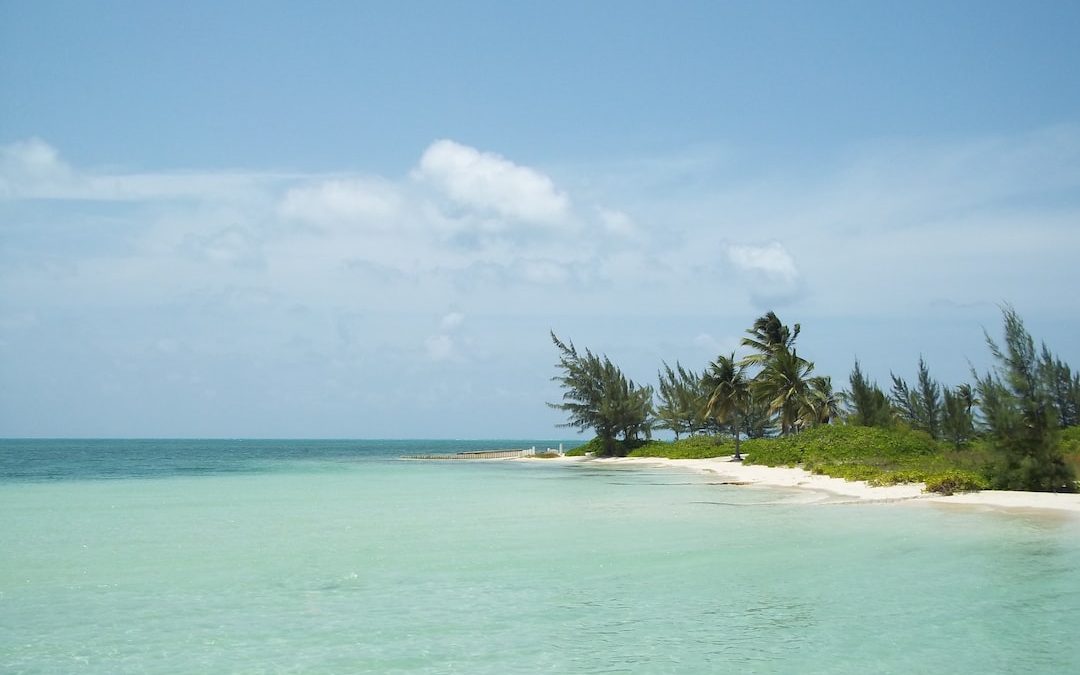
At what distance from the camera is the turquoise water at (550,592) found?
317 inches

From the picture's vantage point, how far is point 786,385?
46875 millimetres

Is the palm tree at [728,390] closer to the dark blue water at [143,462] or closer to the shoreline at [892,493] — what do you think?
the shoreline at [892,493]

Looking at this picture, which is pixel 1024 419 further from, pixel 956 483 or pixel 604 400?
pixel 604 400

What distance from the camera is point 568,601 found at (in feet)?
34.1

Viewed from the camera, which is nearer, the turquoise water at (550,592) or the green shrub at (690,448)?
the turquoise water at (550,592)

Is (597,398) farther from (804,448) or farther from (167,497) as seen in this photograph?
(167,497)

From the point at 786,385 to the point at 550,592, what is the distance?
3856 cm

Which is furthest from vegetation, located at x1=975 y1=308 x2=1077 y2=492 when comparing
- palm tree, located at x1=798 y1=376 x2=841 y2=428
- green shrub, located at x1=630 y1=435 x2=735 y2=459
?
green shrub, located at x1=630 y1=435 x2=735 y2=459

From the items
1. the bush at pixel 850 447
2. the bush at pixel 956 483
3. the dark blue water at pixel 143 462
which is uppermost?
the bush at pixel 850 447

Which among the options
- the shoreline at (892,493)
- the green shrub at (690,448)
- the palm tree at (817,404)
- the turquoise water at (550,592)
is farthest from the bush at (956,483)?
the green shrub at (690,448)

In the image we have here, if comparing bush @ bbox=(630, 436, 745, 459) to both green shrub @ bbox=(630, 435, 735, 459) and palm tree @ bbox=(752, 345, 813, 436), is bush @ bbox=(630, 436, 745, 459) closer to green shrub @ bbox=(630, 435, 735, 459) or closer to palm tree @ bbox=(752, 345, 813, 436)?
green shrub @ bbox=(630, 435, 735, 459)

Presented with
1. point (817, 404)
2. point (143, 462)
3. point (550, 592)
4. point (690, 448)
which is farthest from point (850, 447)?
point (143, 462)

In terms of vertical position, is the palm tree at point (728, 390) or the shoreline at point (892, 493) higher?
the palm tree at point (728, 390)

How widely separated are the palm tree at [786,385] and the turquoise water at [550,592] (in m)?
26.0
